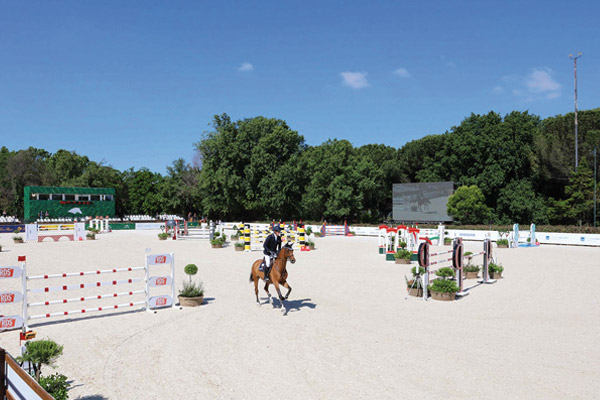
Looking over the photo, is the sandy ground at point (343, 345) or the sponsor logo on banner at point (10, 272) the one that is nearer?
the sandy ground at point (343, 345)

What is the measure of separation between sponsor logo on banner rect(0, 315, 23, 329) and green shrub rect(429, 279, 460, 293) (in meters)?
10.5

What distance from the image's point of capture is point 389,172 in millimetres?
68312

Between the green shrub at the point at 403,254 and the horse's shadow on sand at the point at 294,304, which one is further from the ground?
the green shrub at the point at 403,254

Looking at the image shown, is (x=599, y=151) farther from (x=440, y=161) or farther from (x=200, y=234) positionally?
(x=200, y=234)

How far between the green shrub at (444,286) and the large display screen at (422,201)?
3943 centimetres

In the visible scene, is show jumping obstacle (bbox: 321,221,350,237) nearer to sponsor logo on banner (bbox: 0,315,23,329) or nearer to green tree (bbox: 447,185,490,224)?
green tree (bbox: 447,185,490,224)

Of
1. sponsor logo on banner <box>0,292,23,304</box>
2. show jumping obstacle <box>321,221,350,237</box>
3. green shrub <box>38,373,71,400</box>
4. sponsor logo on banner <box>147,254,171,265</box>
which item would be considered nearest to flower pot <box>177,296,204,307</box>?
sponsor logo on banner <box>147,254,171,265</box>

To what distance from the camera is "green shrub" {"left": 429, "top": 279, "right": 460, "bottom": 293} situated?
41.6 feet

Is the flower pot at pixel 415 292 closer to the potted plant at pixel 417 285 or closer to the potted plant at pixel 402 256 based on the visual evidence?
the potted plant at pixel 417 285

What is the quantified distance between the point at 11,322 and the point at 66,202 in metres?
61.9

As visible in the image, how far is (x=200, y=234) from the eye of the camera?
39875 mm

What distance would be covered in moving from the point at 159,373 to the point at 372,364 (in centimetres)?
346

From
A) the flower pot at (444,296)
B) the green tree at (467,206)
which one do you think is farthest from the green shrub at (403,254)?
the green tree at (467,206)

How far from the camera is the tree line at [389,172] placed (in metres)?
50.2
